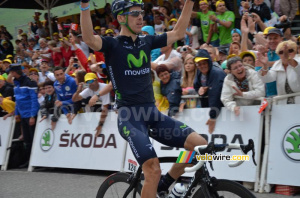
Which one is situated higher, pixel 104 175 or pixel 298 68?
pixel 298 68

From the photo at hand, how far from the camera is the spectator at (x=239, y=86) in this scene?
7.01 m

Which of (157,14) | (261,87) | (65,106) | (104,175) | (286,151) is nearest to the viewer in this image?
(286,151)

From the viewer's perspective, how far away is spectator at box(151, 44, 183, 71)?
8.76 m

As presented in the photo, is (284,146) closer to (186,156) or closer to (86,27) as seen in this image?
(186,156)

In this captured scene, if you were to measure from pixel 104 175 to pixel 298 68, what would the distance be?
4.11 metres

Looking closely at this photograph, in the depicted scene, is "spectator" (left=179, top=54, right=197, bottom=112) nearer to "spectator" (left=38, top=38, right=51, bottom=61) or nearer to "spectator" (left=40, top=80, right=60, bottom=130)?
"spectator" (left=40, top=80, right=60, bottom=130)

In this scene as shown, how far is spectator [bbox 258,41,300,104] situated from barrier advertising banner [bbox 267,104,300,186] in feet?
0.83

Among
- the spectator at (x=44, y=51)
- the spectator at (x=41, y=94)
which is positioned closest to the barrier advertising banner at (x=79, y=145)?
the spectator at (x=41, y=94)

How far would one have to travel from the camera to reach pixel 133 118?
4645 mm

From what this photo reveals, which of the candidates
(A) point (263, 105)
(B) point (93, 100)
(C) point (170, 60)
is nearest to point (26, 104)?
(B) point (93, 100)

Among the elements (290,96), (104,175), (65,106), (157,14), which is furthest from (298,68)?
(157,14)

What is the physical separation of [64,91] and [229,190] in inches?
246

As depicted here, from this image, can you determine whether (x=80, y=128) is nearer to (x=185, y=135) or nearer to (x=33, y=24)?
(x=185, y=135)

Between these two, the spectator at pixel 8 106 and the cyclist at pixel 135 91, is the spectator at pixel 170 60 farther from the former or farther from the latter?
the cyclist at pixel 135 91
